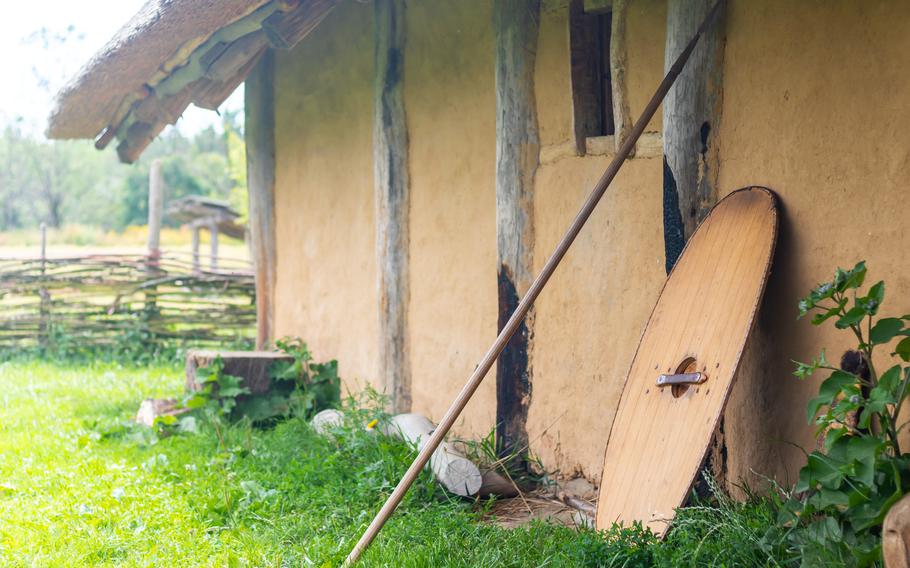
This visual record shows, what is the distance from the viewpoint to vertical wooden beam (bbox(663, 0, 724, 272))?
3072mm

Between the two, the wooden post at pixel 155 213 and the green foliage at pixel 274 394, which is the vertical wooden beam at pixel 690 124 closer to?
the green foliage at pixel 274 394

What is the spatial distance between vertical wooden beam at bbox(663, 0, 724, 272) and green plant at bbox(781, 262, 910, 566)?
2.38 feet

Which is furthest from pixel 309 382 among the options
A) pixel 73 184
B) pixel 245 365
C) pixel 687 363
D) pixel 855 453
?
pixel 73 184

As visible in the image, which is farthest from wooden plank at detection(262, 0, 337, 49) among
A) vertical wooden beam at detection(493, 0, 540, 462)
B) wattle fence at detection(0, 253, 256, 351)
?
wattle fence at detection(0, 253, 256, 351)

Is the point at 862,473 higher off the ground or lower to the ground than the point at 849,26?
lower

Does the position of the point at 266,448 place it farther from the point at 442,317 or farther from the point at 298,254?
the point at 298,254

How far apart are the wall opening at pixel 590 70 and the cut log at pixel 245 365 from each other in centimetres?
247

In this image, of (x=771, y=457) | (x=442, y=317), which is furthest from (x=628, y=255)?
(x=442, y=317)

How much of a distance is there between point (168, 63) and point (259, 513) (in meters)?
2.52

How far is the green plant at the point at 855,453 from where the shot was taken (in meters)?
2.29

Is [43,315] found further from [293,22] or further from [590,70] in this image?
[590,70]

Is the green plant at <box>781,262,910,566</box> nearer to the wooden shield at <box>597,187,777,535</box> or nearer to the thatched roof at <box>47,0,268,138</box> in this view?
the wooden shield at <box>597,187,777,535</box>

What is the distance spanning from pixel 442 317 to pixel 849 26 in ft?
7.87

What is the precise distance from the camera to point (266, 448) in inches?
175
